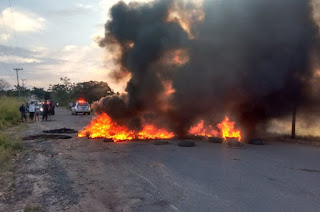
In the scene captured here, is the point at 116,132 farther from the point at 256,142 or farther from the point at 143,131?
the point at 256,142

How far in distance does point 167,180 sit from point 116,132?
8654 millimetres

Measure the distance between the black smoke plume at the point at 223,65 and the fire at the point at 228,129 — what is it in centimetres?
37

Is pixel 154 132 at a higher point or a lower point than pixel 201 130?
lower

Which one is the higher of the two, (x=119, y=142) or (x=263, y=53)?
(x=263, y=53)

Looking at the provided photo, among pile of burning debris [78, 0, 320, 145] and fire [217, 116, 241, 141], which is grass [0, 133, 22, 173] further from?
fire [217, 116, 241, 141]

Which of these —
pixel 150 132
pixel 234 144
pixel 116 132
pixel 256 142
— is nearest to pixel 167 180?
pixel 234 144

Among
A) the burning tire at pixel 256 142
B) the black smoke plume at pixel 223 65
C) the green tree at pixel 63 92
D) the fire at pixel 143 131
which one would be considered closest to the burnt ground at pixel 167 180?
the burning tire at pixel 256 142

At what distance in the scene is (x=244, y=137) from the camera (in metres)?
13.5

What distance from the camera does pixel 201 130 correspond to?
48.5 feet

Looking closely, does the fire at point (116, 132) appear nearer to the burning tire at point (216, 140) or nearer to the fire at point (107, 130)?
the fire at point (107, 130)

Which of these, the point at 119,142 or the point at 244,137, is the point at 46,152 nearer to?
the point at 119,142

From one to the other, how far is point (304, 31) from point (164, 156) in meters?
9.51

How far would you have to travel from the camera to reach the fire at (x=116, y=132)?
1450 cm

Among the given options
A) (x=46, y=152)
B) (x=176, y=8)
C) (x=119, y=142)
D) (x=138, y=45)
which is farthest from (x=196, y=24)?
(x=46, y=152)
